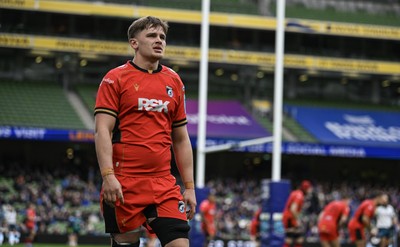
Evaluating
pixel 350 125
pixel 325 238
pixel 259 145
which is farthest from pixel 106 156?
pixel 350 125

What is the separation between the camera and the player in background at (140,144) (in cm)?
638

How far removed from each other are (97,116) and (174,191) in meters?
0.77

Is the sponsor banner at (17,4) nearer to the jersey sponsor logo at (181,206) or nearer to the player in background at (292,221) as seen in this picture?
the player in background at (292,221)

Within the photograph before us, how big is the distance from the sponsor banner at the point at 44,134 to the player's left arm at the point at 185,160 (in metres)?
33.2

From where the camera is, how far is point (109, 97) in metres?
6.44

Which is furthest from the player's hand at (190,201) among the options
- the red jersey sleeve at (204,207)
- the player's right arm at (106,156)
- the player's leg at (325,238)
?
the red jersey sleeve at (204,207)

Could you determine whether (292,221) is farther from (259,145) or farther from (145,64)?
(259,145)

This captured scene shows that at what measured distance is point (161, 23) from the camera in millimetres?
6582

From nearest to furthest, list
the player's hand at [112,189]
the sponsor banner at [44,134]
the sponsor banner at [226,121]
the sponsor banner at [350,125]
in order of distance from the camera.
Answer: the player's hand at [112,189] < the sponsor banner at [44,134] < the sponsor banner at [226,121] < the sponsor banner at [350,125]

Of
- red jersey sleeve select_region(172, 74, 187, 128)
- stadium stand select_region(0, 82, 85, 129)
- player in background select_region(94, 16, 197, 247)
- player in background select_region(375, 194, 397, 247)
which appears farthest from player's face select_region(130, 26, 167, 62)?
stadium stand select_region(0, 82, 85, 129)

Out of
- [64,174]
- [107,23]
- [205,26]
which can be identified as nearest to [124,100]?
[205,26]

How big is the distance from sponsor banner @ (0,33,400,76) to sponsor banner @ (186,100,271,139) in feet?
7.84

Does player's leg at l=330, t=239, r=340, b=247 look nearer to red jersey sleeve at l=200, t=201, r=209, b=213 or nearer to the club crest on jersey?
red jersey sleeve at l=200, t=201, r=209, b=213

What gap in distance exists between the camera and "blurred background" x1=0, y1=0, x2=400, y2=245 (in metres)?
41.5
